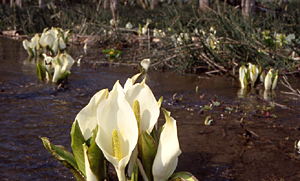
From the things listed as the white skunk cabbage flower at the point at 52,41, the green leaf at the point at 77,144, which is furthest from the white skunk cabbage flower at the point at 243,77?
the white skunk cabbage flower at the point at 52,41

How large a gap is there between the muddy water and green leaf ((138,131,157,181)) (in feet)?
1.27

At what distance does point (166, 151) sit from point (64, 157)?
34 cm

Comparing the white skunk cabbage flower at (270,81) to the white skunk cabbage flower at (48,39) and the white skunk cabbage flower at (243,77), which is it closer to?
the white skunk cabbage flower at (243,77)

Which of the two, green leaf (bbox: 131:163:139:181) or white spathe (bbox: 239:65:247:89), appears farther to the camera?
white spathe (bbox: 239:65:247:89)

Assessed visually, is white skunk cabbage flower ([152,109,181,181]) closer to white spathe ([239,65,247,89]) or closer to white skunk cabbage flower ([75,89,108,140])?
white skunk cabbage flower ([75,89,108,140])

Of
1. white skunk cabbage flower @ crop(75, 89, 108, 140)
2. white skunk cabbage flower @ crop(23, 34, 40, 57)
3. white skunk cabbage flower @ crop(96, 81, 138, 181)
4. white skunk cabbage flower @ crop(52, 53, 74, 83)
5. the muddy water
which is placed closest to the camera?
white skunk cabbage flower @ crop(96, 81, 138, 181)

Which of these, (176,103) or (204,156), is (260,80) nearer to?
(176,103)

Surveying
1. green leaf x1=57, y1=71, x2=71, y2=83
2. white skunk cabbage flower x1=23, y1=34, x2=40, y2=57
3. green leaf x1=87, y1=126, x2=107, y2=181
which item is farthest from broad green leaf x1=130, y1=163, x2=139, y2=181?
white skunk cabbage flower x1=23, y1=34, x2=40, y2=57

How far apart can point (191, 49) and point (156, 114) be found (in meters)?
2.54

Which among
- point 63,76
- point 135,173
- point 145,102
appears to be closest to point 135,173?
point 135,173

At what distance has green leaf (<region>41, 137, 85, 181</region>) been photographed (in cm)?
106

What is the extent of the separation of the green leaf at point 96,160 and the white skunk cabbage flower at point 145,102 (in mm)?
141

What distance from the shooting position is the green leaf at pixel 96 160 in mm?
982

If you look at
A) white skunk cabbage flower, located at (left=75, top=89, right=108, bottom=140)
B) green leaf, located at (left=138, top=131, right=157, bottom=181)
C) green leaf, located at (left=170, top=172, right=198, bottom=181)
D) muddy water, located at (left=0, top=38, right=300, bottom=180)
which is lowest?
muddy water, located at (left=0, top=38, right=300, bottom=180)
